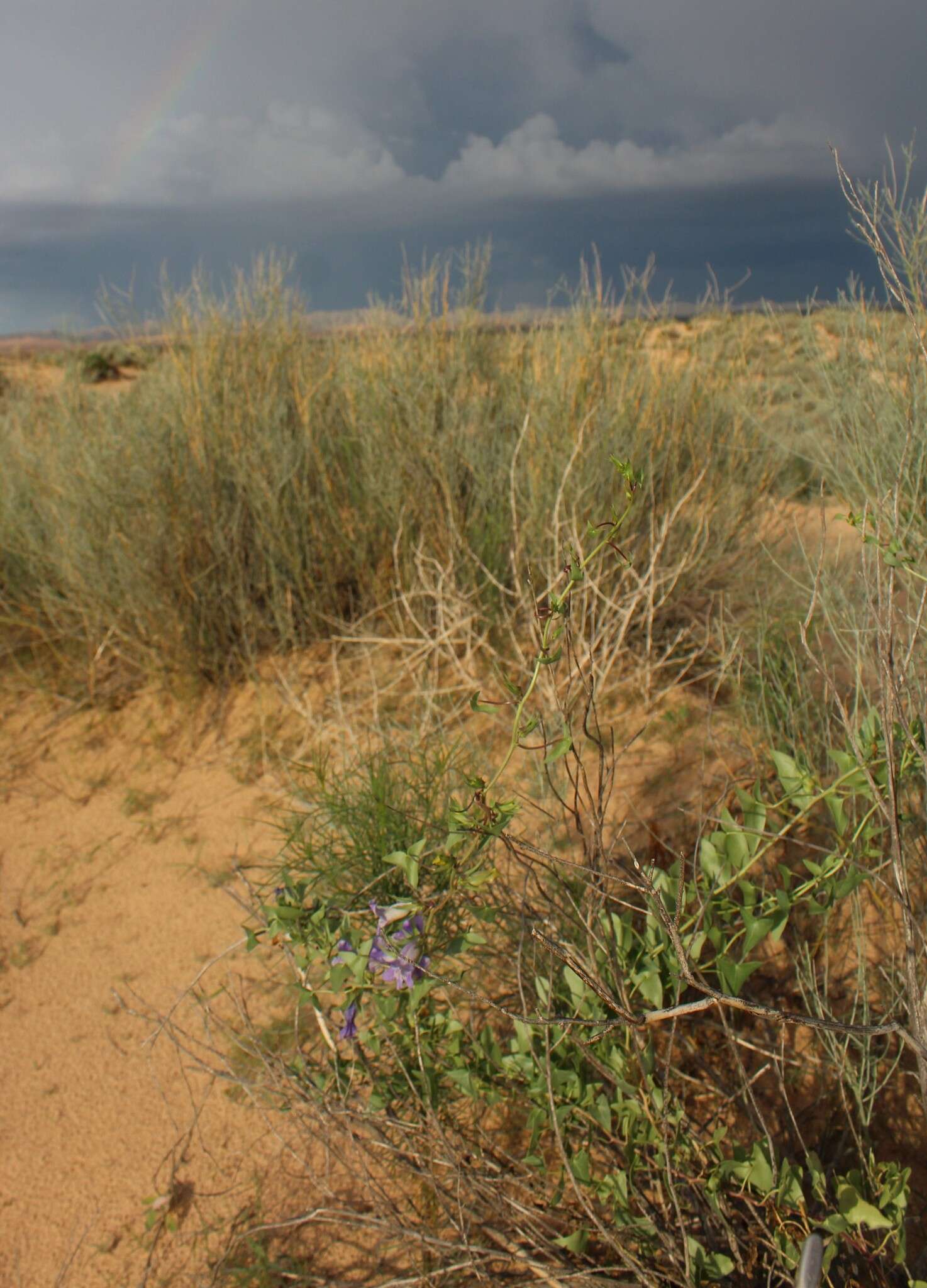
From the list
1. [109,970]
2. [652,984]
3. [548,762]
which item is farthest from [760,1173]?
[109,970]

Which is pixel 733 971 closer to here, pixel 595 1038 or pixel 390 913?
pixel 595 1038

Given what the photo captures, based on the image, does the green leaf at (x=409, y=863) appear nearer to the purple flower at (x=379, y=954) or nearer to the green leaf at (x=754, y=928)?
the purple flower at (x=379, y=954)

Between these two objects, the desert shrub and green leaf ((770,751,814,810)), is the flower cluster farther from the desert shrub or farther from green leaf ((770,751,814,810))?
green leaf ((770,751,814,810))

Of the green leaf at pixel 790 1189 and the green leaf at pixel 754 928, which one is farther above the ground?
the green leaf at pixel 754 928

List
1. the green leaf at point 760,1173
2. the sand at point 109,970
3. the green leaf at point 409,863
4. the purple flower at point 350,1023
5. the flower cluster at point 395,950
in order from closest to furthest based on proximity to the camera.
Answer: the green leaf at point 409,863, the green leaf at point 760,1173, the flower cluster at point 395,950, the purple flower at point 350,1023, the sand at point 109,970

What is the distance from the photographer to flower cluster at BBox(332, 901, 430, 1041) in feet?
4.97

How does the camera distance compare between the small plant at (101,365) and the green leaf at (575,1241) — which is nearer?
the green leaf at (575,1241)

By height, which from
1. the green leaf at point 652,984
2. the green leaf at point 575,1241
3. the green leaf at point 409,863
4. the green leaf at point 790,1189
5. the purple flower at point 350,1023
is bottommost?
the green leaf at point 575,1241

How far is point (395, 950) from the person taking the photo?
1.52 meters

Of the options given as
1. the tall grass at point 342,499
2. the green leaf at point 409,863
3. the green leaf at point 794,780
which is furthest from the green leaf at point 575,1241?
the tall grass at point 342,499

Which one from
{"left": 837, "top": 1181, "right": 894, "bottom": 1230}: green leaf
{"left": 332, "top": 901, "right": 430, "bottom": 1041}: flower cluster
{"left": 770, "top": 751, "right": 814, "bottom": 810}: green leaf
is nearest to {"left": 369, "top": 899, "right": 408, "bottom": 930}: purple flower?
{"left": 332, "top": 901, "right": 430, "bottom": 1041}: flower cluster

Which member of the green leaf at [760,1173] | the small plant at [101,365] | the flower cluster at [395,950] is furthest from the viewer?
the small plant at [101,365]

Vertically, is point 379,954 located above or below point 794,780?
below

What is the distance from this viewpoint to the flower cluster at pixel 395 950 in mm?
1515
